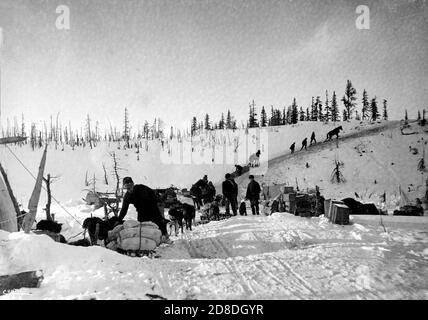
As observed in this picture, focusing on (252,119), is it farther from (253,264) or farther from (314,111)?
(253,264)

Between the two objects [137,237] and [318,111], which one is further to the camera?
[318,111]

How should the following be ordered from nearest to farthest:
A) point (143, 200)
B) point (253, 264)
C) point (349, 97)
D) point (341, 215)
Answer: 1. point (253, 264)
2. point (143, 200)
3. point (341, 215)
4. point (349, 97)

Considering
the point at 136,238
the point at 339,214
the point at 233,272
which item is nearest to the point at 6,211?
the point at 136,238

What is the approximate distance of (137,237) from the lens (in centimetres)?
A: 570

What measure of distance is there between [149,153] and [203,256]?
5220 centimetres

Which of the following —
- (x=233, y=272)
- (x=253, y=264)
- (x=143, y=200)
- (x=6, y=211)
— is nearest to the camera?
(x=233, y=272)

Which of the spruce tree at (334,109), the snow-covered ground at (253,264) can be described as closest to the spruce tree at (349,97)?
the spruce tree at (334,109)

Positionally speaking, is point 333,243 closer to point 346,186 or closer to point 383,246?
point 383,246

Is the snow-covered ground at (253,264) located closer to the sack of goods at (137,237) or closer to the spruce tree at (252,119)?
the sack of goods at (137,237)

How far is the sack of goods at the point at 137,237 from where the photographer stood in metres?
5.67

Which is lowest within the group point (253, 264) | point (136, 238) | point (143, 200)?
point (253, 264)

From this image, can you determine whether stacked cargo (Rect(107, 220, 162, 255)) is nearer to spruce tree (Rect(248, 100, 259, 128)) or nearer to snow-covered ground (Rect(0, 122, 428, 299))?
snow-covered ground (Rect(0, 122, 428, 299))
